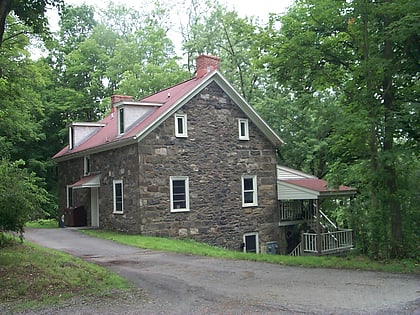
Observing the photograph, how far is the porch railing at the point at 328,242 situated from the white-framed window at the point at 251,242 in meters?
2.33

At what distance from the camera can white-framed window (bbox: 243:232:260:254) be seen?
22672mm

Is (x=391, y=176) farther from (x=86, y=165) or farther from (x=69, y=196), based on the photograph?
(x=69, y=196)

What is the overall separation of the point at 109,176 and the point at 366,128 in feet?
43.6

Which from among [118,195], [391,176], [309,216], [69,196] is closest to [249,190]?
[309,216]

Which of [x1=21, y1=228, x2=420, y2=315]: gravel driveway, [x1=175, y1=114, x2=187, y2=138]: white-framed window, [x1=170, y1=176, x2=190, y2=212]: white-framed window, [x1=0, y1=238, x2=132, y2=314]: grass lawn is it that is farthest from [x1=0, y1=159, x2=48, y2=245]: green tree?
[x1=175, y1=114, x2=187, y2=138]: white-framed window

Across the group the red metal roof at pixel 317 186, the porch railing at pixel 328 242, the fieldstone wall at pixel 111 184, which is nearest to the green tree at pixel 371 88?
the red metal roof at pixel 317 186

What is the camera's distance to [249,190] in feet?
75.8

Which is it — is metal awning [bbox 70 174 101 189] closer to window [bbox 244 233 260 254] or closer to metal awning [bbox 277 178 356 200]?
window [bbox 244 233 260 254]

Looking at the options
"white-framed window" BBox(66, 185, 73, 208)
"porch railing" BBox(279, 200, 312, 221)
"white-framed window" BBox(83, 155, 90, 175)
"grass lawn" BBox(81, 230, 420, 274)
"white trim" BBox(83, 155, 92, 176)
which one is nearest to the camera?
"grass lawn" BBox(81, 230, 420, 274)

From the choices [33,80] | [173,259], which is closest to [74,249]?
[173,259]

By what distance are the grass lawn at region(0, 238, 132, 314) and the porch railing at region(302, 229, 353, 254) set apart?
12.2 m

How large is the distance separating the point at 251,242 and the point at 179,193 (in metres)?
4.67

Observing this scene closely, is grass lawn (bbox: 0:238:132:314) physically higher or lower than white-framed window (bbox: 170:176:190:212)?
lower

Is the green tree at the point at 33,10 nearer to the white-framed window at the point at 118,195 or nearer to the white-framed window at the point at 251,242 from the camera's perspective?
the white-framed window at the point at 118,195
